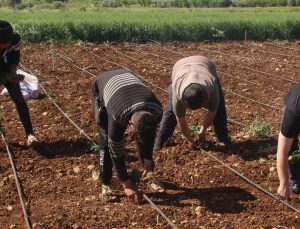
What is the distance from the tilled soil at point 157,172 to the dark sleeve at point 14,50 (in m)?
0.99

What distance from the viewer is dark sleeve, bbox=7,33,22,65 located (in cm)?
534

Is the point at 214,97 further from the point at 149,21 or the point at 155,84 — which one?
the point at 149,21

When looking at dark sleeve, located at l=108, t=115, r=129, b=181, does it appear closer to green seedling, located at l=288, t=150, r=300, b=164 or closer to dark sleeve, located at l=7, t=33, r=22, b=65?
green seedling, located at l=288, t=150, r=300, b=164

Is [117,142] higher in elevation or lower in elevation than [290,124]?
lower

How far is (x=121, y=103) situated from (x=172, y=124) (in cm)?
183

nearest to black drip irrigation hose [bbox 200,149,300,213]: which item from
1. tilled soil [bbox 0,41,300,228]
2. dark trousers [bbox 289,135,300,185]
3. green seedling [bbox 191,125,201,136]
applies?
tilled soil [bbox 0,41,300,228]

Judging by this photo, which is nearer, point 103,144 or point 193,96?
point 193,96

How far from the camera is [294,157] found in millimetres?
Result: 4043

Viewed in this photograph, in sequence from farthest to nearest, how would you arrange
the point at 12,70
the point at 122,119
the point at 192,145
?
the point at 192,145
the point at 12,70
the point at 122,119

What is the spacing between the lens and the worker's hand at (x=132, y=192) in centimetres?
412

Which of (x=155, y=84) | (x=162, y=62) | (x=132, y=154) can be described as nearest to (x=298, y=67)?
(x=162, y=62)

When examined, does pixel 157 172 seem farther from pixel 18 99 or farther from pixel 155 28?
pixel 155 28

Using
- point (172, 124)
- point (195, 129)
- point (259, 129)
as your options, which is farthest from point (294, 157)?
point (195, 129)

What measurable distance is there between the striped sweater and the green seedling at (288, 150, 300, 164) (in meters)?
1.18
